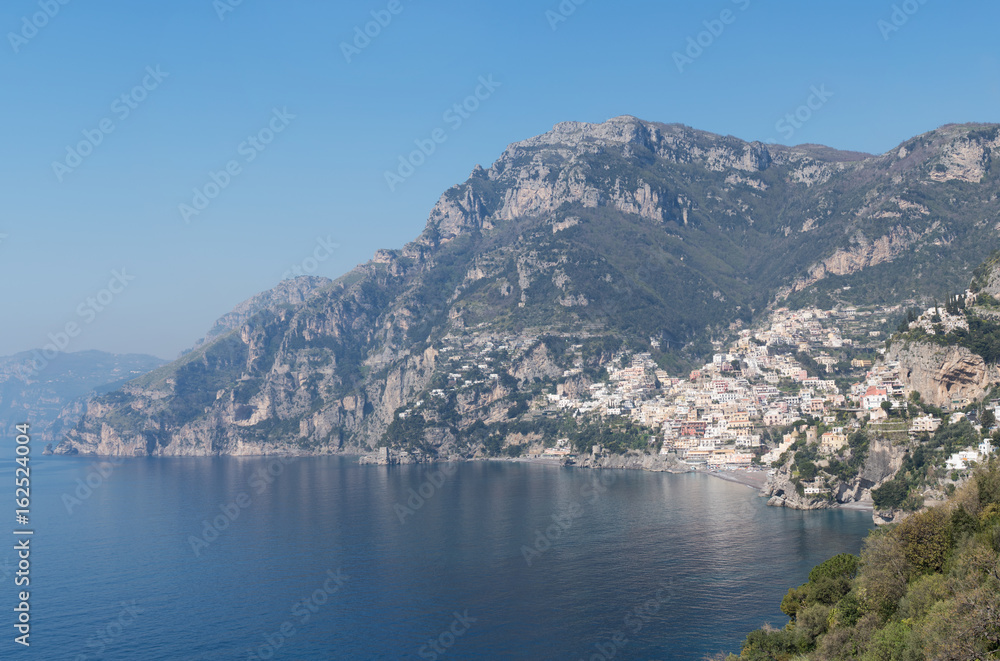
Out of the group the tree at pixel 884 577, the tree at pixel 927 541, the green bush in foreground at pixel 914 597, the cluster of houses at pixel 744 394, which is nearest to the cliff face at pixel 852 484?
the cluster of houses at pixel 744 394

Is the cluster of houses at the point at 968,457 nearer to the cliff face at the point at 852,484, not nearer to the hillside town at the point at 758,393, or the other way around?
the hillside town at the point at 758,393

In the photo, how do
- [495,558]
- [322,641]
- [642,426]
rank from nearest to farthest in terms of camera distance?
[322,641], [495,558], [642,426]

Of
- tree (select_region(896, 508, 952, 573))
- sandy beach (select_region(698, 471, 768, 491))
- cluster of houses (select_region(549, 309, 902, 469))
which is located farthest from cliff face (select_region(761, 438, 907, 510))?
tree (select_region(896, 508, 952, 573))

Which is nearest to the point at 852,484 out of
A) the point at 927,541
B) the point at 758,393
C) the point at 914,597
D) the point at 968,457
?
the point at 968,457

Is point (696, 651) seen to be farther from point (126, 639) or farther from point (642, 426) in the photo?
point (642, 426)

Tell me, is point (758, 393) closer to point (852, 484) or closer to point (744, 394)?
point (744, 394)

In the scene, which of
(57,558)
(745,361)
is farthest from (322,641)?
(745,361)

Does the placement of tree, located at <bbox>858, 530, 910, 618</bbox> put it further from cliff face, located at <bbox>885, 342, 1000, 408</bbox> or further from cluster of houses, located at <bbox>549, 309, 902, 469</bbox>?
cluster of houses, located at <bbox>549, 309, 902, 469</bbox>
